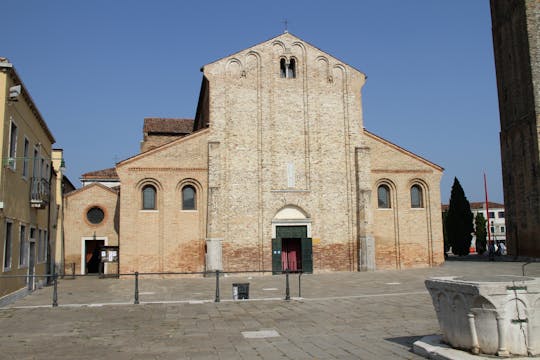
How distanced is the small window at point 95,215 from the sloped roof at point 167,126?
8.55m

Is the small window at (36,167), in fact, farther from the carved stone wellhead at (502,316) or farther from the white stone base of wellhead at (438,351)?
the carved stone wellhead at (502,316)

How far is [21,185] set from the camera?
16516mm

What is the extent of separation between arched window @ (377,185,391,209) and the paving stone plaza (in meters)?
11.3

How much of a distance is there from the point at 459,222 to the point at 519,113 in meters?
15.9

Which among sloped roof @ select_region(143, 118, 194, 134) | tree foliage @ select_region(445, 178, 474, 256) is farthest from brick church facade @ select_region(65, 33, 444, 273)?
tree foliage @ select_region(445, 178, 474, 256)

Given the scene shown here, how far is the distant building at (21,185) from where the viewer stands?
1413cm

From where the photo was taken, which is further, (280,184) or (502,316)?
(280,184)

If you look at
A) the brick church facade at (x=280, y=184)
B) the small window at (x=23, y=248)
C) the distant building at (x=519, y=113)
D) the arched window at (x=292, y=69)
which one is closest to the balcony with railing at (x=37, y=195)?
the small window at (x=23, y=248)

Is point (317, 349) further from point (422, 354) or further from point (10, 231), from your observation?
Answer: point (10, 231)

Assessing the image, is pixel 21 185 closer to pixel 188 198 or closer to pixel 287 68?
pixel 188 198

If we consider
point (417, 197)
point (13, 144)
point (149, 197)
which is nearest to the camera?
point (13, 144)

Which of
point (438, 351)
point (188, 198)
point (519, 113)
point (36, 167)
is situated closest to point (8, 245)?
point (36, 167)

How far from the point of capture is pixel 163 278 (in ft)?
81.1

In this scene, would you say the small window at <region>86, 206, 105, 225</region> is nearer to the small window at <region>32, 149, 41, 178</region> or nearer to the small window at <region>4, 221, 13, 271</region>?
the small window at <region>32, 149, 41, 178</region>
